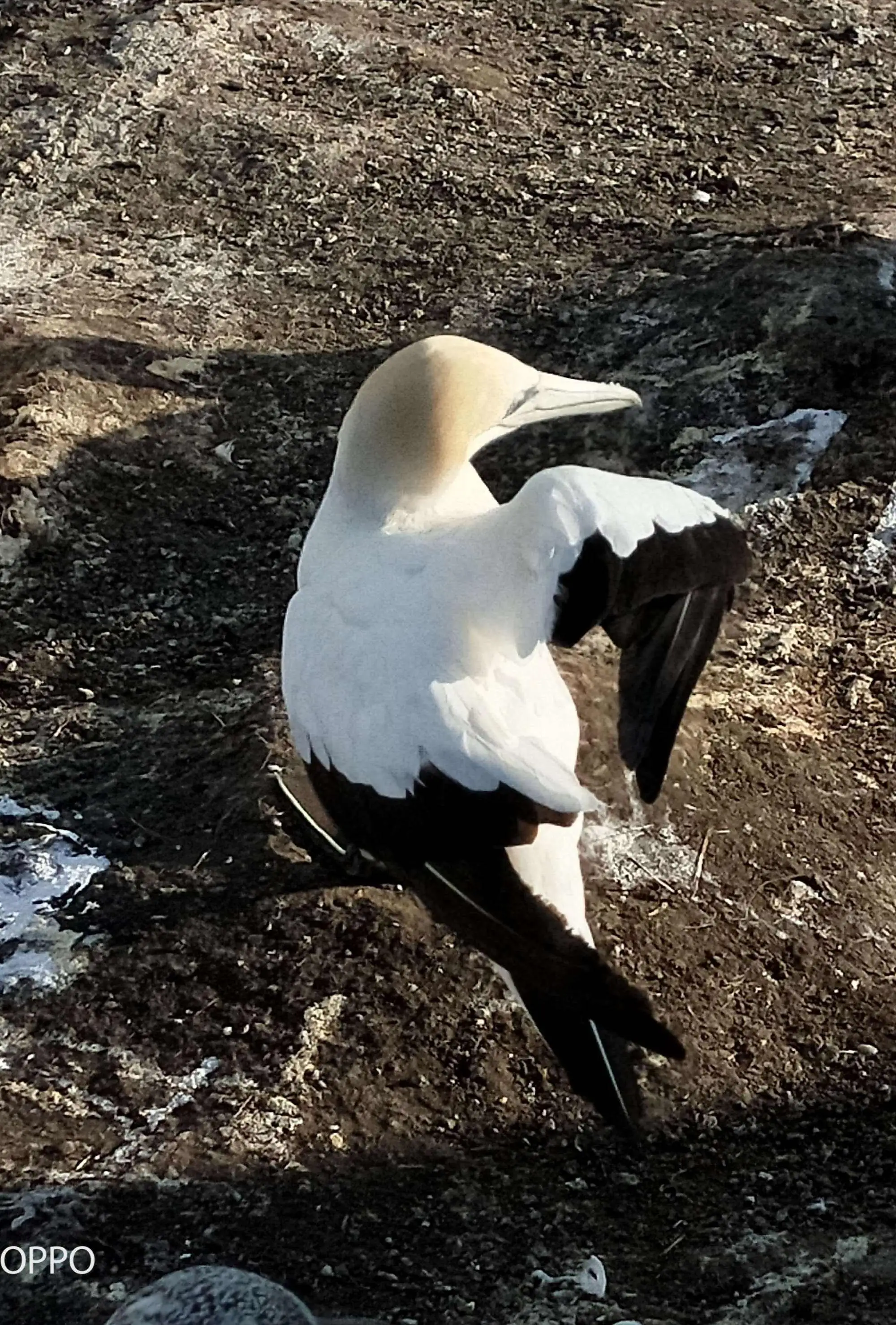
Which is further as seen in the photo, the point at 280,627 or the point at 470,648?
the point at 280,627

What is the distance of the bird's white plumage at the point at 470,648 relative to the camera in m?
2.61

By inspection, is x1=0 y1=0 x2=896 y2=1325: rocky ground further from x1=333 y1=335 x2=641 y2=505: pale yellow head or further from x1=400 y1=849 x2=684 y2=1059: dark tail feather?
x1=333 y1=335 x2=641 y2=505: pale yellow head

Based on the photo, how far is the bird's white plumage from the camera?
8.56 ft

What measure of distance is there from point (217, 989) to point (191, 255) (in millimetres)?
3523

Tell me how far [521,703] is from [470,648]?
143 millimetres

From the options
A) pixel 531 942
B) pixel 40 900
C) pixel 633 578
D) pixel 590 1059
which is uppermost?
pixel 633 578

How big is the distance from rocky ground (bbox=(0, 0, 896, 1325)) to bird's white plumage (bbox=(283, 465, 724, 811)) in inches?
28.2

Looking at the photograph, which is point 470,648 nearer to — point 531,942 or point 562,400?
point 531,942

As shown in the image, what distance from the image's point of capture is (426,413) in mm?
3393

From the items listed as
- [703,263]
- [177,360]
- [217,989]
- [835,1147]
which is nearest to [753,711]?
[835,1147]

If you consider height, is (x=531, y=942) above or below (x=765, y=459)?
above

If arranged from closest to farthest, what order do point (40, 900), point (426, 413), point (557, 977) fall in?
point (557, 977)
point (426, 413)
point (40, 900)

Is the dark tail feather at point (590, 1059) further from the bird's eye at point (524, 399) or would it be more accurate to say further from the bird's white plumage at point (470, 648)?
the bird's eye at point (524, 399)

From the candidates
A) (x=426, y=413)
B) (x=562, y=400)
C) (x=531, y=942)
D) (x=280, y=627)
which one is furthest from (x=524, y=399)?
(x=531, y=942)
